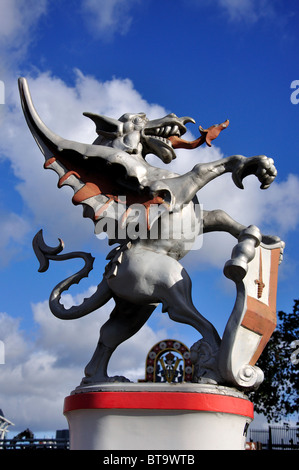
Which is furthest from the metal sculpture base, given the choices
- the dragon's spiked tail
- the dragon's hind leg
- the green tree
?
the green tree

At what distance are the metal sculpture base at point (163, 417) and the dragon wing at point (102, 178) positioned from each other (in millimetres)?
1743

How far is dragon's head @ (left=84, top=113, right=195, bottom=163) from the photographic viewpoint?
6707mm

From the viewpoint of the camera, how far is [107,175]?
6582 millimetres

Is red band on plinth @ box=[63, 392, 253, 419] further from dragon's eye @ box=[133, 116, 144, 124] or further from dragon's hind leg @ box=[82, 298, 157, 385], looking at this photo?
dragon's eye @ box=[133, 116, 144, 124]

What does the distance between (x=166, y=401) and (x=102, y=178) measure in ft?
8.79

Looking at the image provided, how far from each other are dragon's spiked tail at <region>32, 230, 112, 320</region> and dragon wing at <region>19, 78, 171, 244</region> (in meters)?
0.55

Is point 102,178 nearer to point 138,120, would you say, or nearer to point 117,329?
point 138,120

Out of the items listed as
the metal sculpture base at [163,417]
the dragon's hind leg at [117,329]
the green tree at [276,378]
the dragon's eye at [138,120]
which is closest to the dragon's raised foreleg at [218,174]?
the dragon's eye at [138,120]

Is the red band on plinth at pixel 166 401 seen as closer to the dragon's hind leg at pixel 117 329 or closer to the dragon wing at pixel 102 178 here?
the dragon's hind leg at pixel 117 329

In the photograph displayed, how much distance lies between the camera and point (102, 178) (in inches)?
260

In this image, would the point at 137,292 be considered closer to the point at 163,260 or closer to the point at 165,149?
the point at 163,260

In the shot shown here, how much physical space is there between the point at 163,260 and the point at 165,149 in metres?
1.54

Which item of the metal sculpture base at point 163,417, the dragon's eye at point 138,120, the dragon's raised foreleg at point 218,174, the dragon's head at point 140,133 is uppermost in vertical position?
the dragon's eye at point 138,120

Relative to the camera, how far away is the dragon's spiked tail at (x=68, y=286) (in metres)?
6.50
